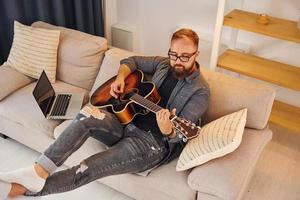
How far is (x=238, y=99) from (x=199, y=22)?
1269mm

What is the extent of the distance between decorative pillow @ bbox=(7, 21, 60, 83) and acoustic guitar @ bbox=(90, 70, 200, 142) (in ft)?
1.72

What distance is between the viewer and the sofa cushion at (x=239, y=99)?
6.28ft

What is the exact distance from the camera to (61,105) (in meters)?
2.31

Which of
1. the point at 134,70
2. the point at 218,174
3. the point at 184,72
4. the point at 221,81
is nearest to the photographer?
the point at 218,174

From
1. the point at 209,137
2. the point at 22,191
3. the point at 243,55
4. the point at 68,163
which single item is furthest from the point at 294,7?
the point at 22,191

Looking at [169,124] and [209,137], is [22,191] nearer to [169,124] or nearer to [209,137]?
[169,124]

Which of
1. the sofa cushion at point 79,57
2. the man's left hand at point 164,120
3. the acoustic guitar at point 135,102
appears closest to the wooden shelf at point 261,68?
the acoustic guitar at point 135,102

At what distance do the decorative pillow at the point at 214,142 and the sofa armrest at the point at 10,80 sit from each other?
128cm

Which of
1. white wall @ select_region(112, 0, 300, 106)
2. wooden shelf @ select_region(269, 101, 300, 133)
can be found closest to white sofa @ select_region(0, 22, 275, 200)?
wooden shelf @ select_region(269, 101, 300, 133)

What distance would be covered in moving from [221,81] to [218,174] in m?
0.57

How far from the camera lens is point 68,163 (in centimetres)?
217

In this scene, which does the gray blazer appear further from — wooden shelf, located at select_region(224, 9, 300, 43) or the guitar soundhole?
wooden shelf, located at select_region(224, 9, 300, 43)

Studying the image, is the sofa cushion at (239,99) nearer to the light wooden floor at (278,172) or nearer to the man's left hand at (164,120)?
the man's left hand at (164,120)

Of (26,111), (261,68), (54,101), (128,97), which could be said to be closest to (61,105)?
(54,101)
